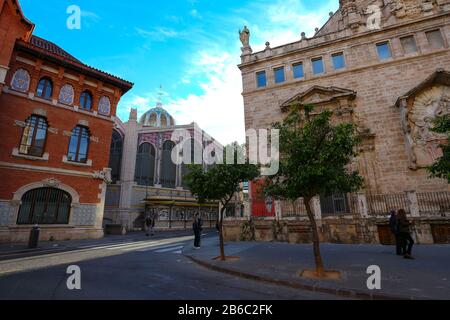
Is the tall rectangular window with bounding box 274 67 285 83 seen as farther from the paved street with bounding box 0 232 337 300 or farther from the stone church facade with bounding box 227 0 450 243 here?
the paved street with bounding box 0 232 337 300

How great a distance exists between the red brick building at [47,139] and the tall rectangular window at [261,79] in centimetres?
1250

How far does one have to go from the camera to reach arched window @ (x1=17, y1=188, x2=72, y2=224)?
14.5 metres

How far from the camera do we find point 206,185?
9742mm

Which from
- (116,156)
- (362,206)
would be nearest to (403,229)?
(362,206)

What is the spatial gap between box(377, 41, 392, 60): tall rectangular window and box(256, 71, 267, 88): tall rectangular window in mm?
8812

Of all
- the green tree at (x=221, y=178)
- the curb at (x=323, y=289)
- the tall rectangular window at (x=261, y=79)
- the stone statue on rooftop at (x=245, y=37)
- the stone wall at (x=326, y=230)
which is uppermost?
the stone statue on rooftop at (x=245, y=37)

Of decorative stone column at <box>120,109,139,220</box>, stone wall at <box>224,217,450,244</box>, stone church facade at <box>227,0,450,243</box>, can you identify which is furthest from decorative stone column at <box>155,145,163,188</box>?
stone wall at <box>224,217,450,244</box>

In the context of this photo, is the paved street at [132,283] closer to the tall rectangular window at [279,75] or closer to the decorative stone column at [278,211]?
the decorative stone column at [278,211]

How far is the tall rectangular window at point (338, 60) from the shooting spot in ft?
59.9

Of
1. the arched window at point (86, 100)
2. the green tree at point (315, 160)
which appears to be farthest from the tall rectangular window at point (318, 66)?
the arched window at point (86, 100)

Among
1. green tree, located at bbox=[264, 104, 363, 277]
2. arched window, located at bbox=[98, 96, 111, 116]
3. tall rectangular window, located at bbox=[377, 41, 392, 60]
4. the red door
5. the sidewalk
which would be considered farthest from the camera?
arched window, located at bbox=[98, 96, 111, 116]
